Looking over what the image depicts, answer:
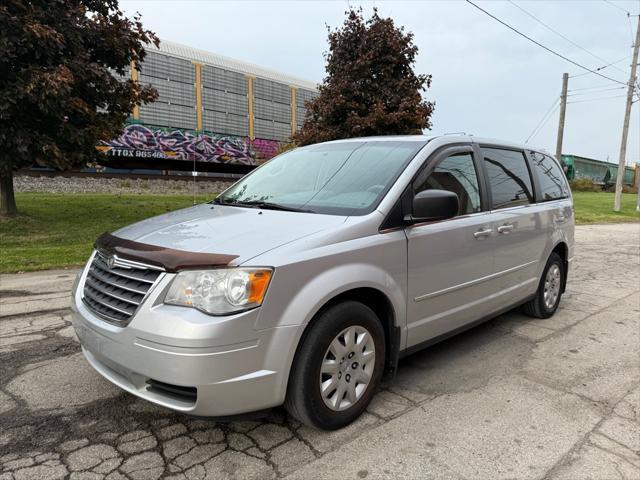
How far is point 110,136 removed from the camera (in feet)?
38.4

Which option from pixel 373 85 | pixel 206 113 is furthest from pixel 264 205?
pixel 206 113

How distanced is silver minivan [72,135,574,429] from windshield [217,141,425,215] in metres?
0.02

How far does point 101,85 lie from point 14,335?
8253 mm

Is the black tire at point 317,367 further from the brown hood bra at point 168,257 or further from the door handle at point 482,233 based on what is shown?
→ the door handle at point 482,233

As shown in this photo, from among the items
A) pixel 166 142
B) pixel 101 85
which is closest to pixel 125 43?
pixel 101 85

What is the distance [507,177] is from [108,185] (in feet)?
Answer: 70.4

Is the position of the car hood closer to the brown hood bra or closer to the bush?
the brown hood bra

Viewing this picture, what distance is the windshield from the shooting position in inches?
125

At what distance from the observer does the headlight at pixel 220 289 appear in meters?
2.35

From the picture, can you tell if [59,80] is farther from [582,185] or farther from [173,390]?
[582,185]

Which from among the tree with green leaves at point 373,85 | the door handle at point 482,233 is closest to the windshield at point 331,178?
the door handle at point 482,233

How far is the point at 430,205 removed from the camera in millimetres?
3043

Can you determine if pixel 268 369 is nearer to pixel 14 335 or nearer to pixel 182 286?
pixel 182 286

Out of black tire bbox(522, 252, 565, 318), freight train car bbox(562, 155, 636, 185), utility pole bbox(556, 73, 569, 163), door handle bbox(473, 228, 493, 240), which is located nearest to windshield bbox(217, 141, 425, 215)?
door handle bbox(473, 228, 493, 240)
